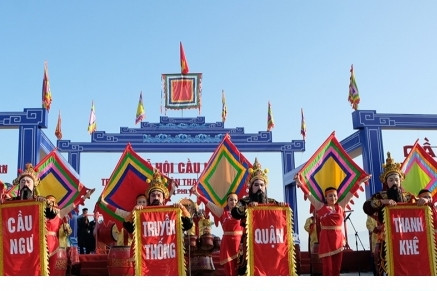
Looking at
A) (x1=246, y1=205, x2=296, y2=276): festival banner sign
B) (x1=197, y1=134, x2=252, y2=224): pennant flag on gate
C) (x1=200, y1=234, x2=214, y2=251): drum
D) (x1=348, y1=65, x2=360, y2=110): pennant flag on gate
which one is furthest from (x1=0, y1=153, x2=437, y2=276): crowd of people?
(x1=348, y1=65, x2=360, y2=110): pennant flag on gate

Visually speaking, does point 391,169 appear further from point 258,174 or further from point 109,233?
point 109,233

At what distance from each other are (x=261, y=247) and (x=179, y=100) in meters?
10.3

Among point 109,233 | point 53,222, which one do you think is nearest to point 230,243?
point 109,233

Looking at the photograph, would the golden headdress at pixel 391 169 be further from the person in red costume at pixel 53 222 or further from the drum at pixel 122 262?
the person in red costume at pixel 53 222

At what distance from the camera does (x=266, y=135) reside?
1423 centimetres

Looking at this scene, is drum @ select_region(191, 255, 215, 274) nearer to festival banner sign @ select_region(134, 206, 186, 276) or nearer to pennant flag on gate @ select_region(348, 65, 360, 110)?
festival banner sign @ select_region(134, 206, 186, 276)

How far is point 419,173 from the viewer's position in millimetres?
6746

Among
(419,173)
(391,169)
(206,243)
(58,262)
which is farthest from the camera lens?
(419,173)

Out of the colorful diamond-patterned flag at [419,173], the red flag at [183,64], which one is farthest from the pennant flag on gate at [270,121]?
the colorful diamond-patterned flag at [419,173]

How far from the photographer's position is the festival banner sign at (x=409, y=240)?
485cm

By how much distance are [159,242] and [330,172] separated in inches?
91.4
